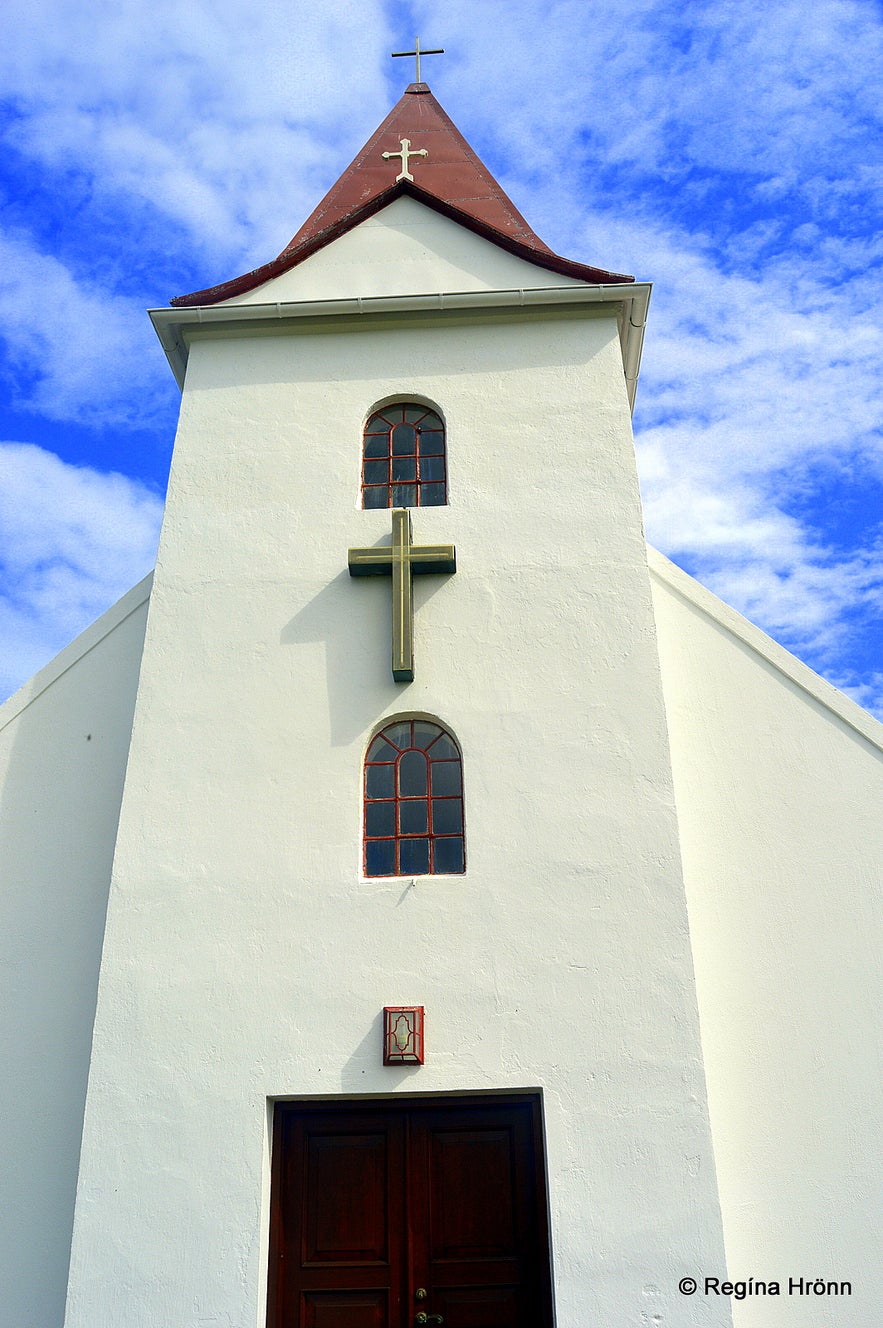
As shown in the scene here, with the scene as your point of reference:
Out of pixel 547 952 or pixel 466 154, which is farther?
pixel 466 154

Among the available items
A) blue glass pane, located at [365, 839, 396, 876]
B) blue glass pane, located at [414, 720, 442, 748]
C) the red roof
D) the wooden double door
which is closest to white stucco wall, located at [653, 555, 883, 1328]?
the wooden double door

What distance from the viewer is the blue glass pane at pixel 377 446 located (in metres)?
10.6

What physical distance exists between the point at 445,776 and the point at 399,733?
500mm

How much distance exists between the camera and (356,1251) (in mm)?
8133

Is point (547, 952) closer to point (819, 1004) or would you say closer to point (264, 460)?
point (819, 1004)

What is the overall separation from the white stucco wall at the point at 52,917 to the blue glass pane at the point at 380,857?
87.0 inches

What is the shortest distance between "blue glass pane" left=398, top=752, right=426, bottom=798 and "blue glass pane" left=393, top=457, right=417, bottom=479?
8.48 ft

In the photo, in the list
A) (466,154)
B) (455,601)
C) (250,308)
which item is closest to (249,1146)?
(455,601)

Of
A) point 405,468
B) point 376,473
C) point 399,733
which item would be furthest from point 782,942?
point 376,473

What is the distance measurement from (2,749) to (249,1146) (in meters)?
4.10

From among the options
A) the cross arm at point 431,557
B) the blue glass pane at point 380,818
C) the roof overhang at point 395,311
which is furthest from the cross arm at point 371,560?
the roof overhang at point 395,311

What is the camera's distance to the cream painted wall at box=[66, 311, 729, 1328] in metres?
7.83

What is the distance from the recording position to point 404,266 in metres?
11.4

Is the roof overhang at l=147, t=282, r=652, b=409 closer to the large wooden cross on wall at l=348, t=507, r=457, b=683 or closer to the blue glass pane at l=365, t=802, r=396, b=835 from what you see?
the large wooden cross on wall at l=348, t=507, r=457, b=683
